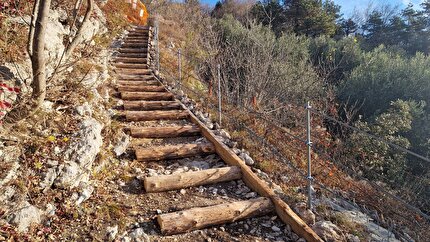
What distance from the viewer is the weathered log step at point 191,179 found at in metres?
3.15

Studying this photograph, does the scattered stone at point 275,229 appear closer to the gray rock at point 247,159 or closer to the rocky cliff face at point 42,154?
the gray rock at point 247,159

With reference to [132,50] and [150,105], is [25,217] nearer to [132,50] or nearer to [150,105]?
[150,105]

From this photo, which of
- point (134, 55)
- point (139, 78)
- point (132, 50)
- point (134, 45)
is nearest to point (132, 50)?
point (132, 50)

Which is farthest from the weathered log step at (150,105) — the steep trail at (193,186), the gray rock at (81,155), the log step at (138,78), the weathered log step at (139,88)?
the gray rock at (81,155)

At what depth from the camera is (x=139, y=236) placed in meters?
2.48

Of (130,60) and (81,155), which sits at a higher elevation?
(130,60)

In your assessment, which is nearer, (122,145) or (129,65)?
(122,145)

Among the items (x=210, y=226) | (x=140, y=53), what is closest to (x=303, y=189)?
(x=210, y=226)

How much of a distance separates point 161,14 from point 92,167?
18.8 m

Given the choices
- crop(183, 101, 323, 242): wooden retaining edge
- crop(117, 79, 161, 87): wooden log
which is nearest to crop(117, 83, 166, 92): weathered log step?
crop(117, 79, 161, 87): wooden log

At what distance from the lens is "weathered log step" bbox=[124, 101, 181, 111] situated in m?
5.16

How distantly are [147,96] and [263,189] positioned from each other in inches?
134

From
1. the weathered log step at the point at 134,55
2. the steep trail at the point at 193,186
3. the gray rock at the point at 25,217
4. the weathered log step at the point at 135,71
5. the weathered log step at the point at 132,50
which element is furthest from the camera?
the weathered log step at the point at 132,50

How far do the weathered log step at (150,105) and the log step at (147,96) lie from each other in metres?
0.36
